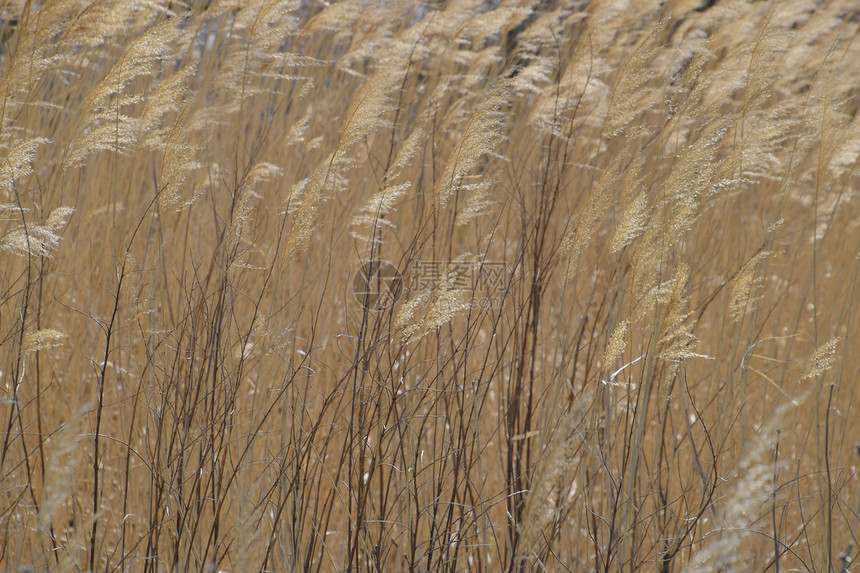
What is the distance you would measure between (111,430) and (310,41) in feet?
6.94

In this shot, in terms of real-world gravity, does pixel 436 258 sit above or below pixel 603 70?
below

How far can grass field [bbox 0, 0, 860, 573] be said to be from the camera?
53.1 inches

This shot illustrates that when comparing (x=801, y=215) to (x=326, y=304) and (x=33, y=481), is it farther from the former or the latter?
(x=33, y=481)

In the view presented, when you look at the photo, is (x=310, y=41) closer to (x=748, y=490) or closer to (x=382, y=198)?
(x=382, y=198)

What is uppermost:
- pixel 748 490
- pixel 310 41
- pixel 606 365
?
pixel 310 41

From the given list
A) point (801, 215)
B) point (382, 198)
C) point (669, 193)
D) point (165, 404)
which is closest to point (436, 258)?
point (382, 198)

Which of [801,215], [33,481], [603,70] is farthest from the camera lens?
[801,215]

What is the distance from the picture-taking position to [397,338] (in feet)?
4.51

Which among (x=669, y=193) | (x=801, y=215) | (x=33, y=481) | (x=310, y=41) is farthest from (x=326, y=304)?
(x=801, y=215)

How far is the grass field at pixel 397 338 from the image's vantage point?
1.35 metres

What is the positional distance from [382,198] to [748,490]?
2.90 feet

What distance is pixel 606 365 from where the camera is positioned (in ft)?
3.94

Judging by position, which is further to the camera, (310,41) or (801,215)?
(801,215)

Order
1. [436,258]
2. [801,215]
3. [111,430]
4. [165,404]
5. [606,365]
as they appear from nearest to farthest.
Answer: [606,365], [165,404], [436,258], [111,430], [801,215]
